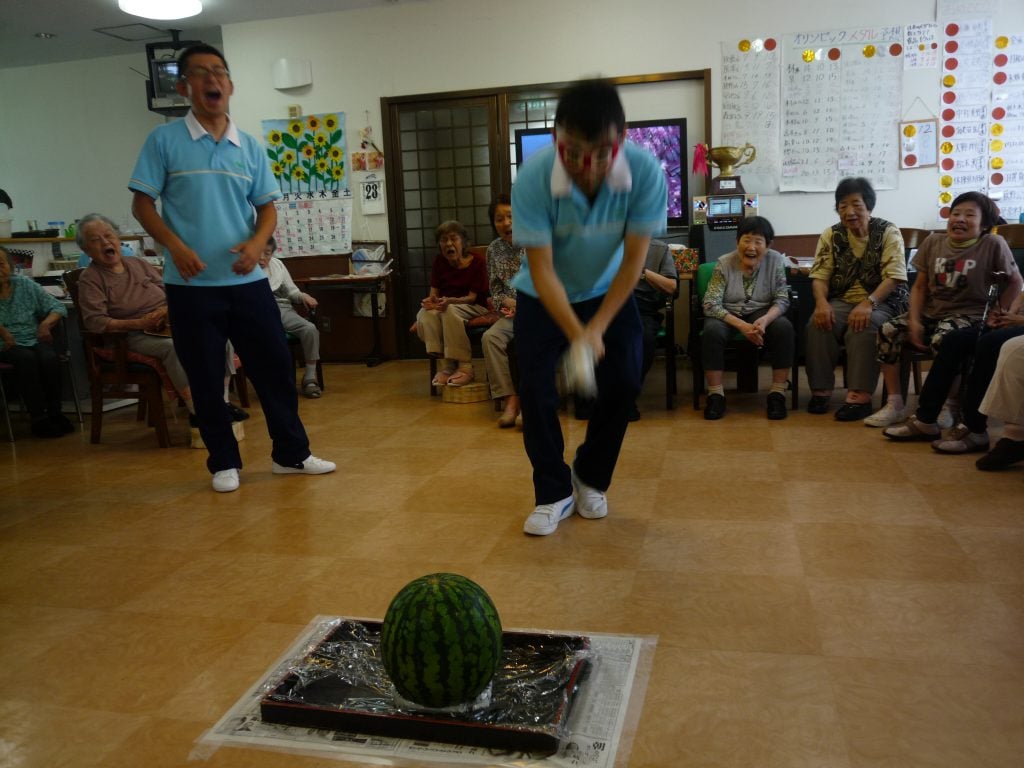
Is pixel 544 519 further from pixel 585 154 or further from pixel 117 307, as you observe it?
pixel 117 307

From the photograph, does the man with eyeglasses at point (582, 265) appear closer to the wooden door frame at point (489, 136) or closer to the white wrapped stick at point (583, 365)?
the white wrapped stick at point (583, 365)

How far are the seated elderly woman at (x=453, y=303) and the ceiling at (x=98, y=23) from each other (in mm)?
2516

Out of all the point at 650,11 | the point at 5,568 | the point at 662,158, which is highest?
the point at 650,11

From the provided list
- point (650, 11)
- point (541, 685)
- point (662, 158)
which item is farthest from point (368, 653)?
point (650, 11)

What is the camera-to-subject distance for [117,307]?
3.94 m

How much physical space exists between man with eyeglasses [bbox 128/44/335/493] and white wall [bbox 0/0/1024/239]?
3.48 meters

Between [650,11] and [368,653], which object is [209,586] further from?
[650,11]

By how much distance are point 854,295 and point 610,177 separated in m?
2.38

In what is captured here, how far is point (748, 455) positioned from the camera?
3291mm

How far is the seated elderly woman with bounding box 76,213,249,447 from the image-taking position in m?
3.87

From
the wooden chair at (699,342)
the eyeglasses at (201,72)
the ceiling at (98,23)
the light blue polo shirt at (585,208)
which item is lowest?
the wooden chair at (699,342)

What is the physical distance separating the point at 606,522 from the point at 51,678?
61.8 inches

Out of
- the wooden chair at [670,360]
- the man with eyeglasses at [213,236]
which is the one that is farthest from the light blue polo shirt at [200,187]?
the wooden chair at [670,360]

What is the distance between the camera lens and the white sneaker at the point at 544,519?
2.47 m
